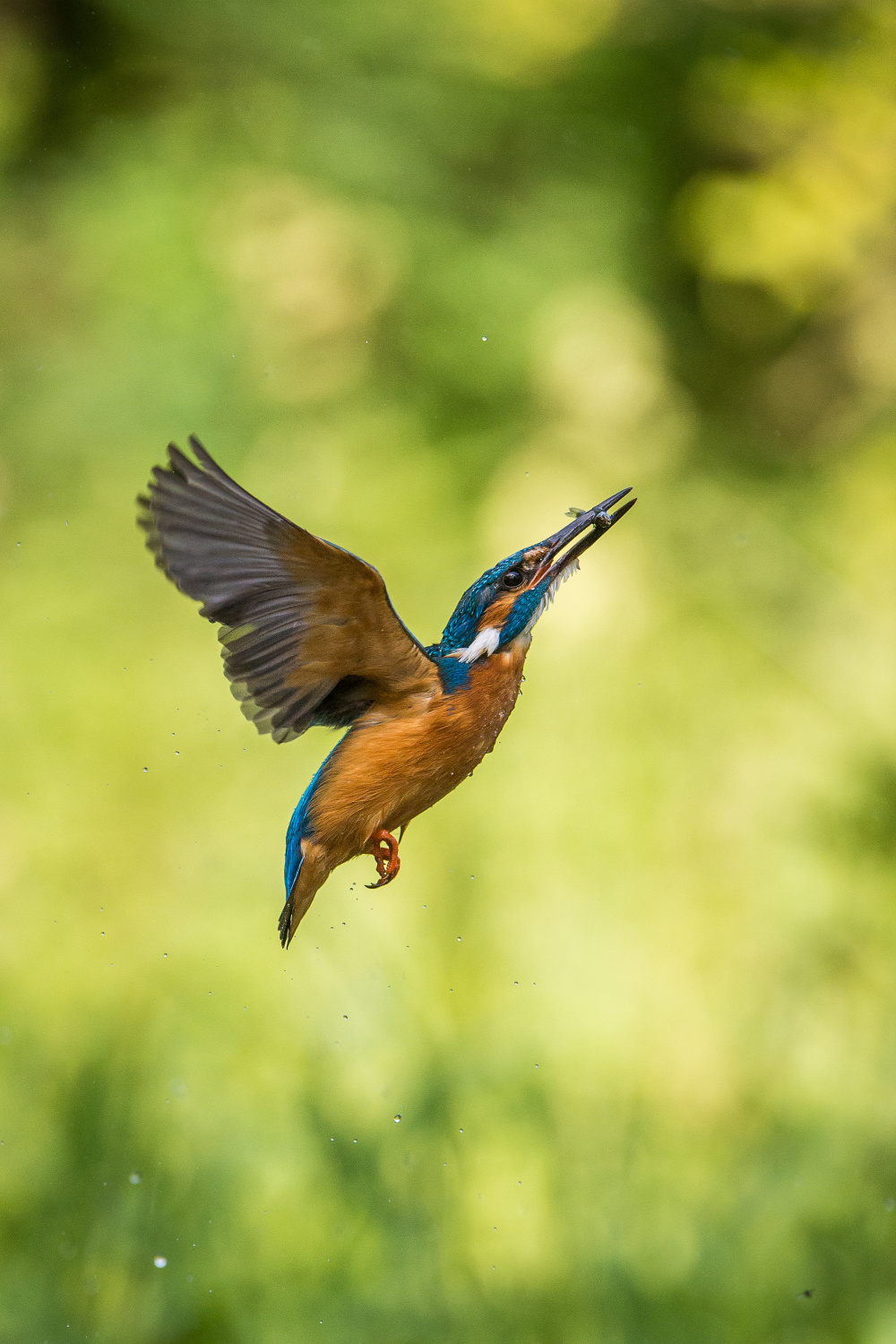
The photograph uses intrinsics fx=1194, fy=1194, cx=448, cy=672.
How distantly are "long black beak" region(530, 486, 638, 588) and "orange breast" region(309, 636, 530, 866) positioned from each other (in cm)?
10

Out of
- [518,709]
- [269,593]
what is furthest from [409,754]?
[518,709]

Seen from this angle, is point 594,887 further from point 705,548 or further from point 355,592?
point 355,592

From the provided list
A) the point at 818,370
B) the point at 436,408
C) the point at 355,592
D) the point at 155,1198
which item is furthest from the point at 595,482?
the point at 355,592

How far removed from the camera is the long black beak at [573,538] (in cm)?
137

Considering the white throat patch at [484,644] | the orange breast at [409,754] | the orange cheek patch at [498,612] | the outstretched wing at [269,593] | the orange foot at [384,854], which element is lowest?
the orange foot at [384,854]

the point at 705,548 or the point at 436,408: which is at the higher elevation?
the point at 436,408

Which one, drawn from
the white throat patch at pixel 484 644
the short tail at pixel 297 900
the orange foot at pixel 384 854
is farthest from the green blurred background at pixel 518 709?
the white throat patch at pixel 484 644

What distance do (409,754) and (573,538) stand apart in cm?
33

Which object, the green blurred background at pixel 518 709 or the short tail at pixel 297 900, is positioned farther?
the green blurred background at pixel 518 709

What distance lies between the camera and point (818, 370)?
12.9ft

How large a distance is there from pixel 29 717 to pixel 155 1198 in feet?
4.57

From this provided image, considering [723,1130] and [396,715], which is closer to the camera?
[396,715]

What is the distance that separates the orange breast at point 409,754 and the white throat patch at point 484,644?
1 centimetres

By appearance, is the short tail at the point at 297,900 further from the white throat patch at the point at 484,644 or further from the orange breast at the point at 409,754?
the white throat patch at the point at 484,644
